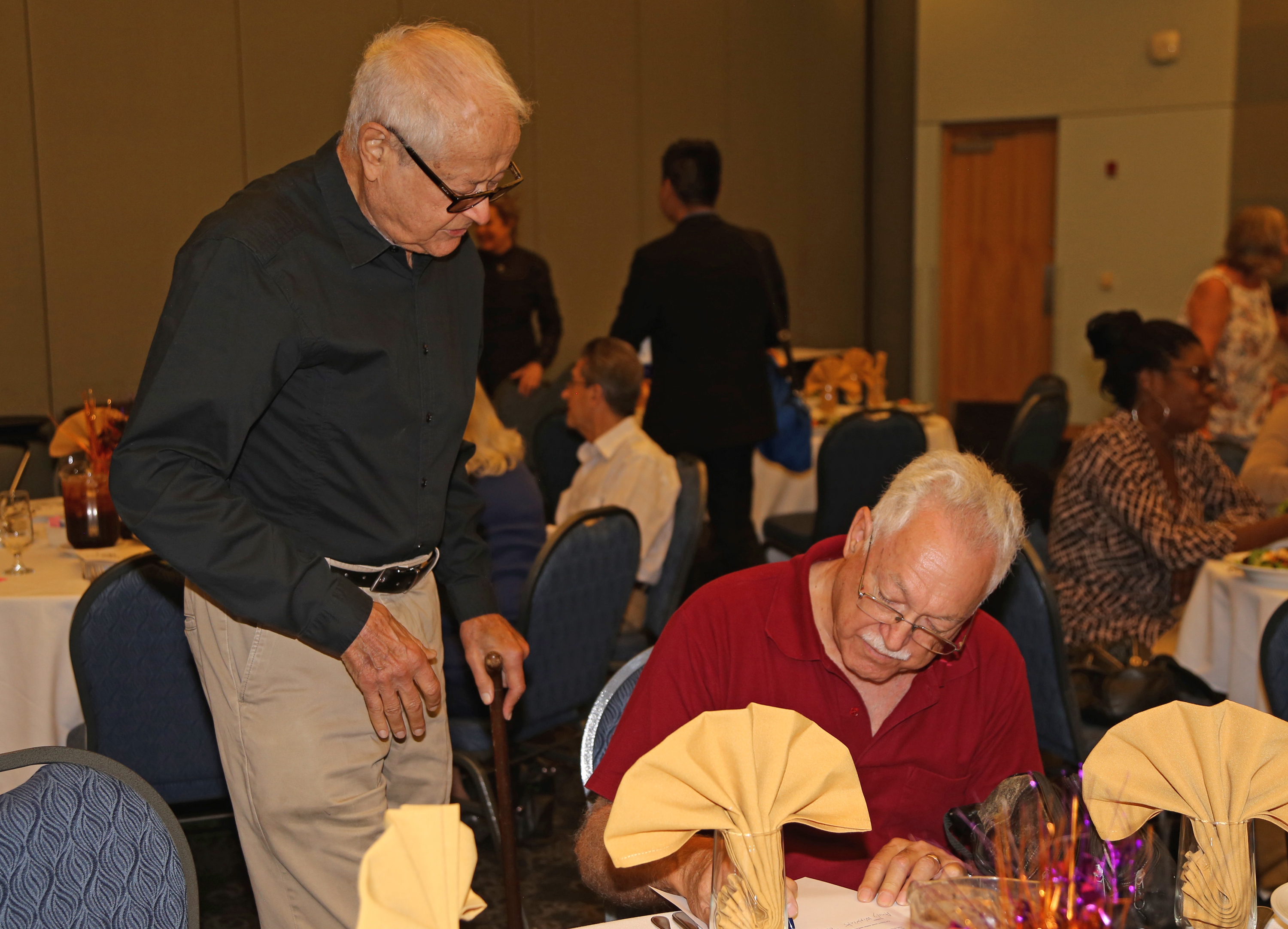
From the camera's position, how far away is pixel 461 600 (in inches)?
75.7

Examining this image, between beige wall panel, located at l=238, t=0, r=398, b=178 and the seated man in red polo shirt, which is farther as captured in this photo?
beige wall panel, located at l=238, t=0, r=398, b=178

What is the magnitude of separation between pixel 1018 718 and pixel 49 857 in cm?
129

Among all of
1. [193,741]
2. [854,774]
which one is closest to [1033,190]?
[193,741]

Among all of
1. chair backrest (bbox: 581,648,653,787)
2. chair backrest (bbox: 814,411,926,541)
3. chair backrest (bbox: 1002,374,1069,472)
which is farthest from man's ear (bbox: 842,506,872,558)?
chair backrest (bbox: 1002,374,1069,472)

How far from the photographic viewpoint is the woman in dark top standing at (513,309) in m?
5.87

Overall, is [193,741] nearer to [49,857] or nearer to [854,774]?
Answer: [49,857]

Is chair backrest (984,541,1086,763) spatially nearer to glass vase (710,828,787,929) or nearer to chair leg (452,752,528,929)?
chair leg (452,752,528,929)

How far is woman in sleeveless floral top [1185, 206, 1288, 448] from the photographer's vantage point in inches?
221

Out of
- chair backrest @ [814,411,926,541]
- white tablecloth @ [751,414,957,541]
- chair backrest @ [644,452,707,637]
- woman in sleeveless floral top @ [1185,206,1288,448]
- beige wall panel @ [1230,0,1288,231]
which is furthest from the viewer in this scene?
beige wall panel @ [1230,0,1288,231]

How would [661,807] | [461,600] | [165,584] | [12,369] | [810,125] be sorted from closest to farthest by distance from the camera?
[661,807] → [461,600] → [165,584] → [12,369] → [810,125]

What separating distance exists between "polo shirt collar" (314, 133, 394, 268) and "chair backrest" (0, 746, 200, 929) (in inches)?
28.3

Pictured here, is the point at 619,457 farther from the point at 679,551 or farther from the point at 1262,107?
the point at 1262,107

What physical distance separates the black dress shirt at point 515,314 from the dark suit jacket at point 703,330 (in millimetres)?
1421

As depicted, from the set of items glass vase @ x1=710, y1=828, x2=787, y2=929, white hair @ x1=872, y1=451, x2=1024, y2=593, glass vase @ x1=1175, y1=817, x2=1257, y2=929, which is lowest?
glass vase @ x1=1175, y1=817, x2=1257, y2=929
